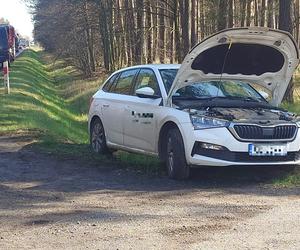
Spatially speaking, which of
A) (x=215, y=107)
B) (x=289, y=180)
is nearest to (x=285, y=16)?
(x=215, y=107)

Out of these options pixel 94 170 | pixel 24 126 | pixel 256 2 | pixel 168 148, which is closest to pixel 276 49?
pixel 168 148

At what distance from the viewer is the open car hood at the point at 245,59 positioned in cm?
849

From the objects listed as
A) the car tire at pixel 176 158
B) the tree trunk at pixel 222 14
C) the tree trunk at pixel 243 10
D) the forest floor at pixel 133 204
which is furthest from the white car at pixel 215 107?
the tree trunk at pixel 243 10

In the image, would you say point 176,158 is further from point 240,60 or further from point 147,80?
point 240,60

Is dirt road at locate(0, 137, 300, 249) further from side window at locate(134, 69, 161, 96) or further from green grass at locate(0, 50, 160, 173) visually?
side window at locate(134, 69, 161, 96)

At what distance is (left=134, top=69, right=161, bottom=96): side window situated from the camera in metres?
9.22

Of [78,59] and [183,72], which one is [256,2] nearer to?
[78,59]

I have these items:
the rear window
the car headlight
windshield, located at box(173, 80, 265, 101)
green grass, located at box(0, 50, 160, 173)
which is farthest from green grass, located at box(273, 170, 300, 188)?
green grass, located at box(0, 50, 160, 173)

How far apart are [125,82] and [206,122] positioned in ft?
8.72

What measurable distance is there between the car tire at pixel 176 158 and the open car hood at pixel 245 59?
2.12 ft

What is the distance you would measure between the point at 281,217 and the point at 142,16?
24343 millimetres

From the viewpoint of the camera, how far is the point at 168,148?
28.2ft

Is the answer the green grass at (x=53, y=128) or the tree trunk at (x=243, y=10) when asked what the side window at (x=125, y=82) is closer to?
the green grass at (x=53, y=128)

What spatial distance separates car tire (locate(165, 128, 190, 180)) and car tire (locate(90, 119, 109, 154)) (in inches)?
97.3
